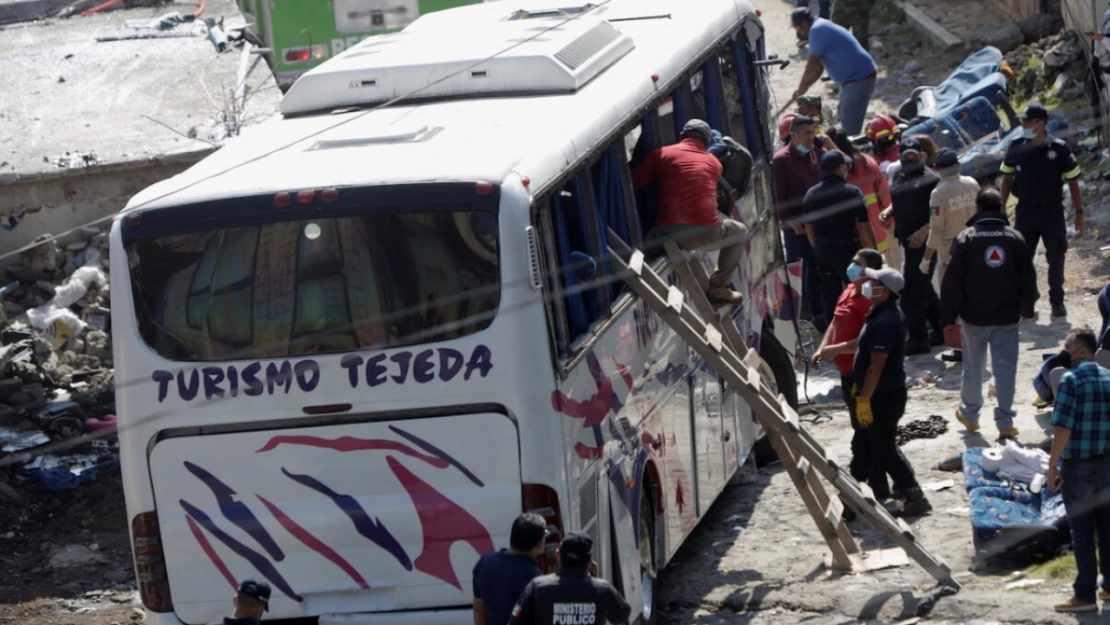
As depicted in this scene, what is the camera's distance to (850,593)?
8648 mm

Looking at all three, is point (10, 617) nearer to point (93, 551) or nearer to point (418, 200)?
point (93, 551)

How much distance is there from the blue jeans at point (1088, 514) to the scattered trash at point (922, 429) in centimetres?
334

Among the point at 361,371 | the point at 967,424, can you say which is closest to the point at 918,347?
the point at 967,424

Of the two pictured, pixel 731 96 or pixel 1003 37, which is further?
pixel 1003 37

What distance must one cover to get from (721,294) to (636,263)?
153 cm

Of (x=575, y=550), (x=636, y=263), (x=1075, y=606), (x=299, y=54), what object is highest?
(x=299, y=54)

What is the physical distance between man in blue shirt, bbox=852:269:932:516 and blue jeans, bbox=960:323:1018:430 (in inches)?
50.2

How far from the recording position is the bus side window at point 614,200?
7.95 metres

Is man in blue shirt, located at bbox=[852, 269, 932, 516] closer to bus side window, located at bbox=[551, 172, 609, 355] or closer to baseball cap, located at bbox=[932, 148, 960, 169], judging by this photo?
bus side window, located at bbox=[551, 172, 609, 355]

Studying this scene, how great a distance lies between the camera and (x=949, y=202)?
39.8 ft

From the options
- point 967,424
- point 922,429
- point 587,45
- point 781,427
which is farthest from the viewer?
point 922,429

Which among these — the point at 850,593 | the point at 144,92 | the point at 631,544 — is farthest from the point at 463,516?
the point at 144,92

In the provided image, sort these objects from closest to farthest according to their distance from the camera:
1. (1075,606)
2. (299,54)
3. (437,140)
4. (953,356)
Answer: (437,140), (1075,606), (953,356), (299,54)

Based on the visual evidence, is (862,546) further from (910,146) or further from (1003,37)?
(1003,37)
